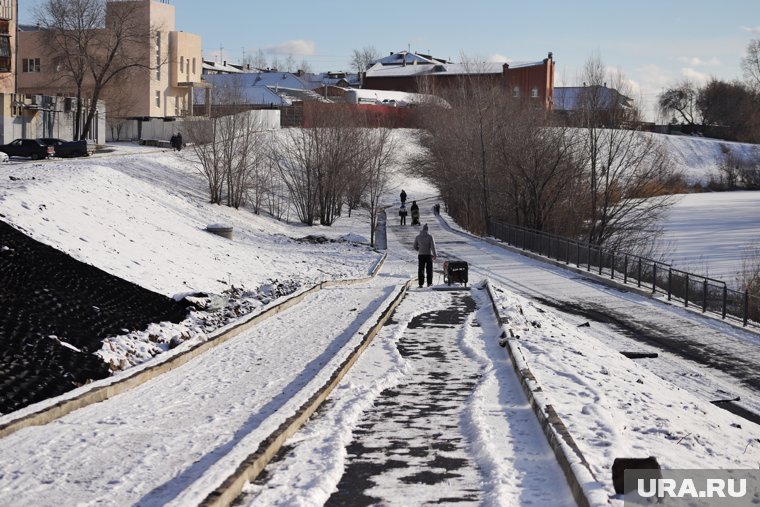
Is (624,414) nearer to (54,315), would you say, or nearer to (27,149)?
(54,315)

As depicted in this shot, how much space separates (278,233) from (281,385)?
1520 inches

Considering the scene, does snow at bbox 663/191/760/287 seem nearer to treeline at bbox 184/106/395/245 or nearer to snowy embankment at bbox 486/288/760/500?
treeline at bbox 184/106/395/245

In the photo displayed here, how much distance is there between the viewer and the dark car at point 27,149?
179 ft

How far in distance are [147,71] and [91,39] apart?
22.8 ft

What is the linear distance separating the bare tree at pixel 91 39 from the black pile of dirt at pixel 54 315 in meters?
54.3

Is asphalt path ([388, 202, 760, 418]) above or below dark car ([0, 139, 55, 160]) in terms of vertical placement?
below

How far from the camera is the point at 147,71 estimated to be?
87438 millimetres

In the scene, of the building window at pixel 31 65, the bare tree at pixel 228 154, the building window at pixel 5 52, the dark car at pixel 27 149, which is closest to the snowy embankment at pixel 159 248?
the bare tree at pixel 228 154

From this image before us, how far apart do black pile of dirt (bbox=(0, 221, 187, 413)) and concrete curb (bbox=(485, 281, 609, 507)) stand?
226 inches

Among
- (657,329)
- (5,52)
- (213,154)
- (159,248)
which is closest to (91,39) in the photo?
(5,52)

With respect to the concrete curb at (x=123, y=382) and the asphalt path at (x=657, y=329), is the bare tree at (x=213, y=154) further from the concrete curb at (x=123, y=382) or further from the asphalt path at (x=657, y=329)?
the concrete curb at (x=123, y=382)

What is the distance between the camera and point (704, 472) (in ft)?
31.3

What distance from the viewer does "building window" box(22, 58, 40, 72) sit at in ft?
279

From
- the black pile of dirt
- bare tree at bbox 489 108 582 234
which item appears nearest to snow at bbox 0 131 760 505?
the black pile of dirt
